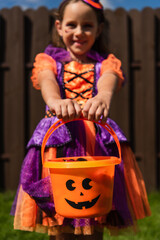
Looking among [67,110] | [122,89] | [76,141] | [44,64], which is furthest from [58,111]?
[122,89]

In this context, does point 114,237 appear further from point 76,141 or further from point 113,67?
point 113,67

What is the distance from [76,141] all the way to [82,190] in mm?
365

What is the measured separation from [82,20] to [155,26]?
100 inches

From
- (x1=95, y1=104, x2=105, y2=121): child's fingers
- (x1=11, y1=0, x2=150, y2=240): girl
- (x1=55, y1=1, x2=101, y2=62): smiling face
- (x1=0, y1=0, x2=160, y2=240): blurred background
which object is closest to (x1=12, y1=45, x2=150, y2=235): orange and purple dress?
(x1=11, y1=0, x2=150, y2=240): girl

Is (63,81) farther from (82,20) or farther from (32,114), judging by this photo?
(32,114)

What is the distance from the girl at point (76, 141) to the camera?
1512mm

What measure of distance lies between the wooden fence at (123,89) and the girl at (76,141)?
6.95 ft

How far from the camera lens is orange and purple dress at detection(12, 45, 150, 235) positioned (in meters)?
1.49

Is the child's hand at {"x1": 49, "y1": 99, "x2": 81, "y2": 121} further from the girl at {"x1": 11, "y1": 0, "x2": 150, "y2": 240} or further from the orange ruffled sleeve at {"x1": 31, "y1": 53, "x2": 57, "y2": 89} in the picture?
the orange ruffled sleeve at {"x1": 31, "y1": 53, "x2": 57, "y2": 89}

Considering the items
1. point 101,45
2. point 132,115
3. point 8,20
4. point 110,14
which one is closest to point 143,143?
point 132,115

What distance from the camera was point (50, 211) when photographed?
1.48 metres

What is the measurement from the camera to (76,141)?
1.56 m

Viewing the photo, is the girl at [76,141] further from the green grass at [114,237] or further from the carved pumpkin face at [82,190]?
the green grass at [114,237]

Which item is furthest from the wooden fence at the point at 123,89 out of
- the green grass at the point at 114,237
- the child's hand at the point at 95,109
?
the child's hand at the point at 95,109
